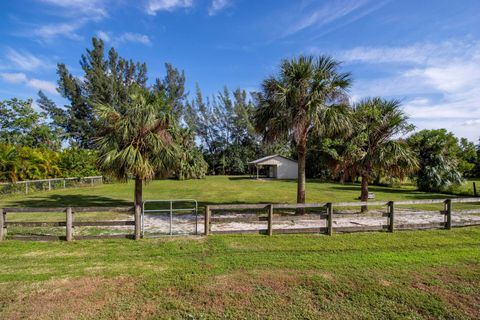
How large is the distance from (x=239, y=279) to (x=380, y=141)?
8.66m

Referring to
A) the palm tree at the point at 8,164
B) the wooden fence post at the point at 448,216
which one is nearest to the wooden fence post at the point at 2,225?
the wooden fence post at the point at 448,216

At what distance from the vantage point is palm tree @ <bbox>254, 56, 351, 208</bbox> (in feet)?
31.6

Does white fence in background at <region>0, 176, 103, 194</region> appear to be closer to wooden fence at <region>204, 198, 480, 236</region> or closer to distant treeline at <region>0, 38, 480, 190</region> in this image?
distant treeline at <region>0, 38, 480, 190</region>

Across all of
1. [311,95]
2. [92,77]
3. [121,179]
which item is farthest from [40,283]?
[92,77]

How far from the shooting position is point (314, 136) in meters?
10.4

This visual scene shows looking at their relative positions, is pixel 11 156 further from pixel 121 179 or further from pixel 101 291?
pixel 101 291

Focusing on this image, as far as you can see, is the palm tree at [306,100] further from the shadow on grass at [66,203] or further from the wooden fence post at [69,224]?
the shadow on grass at [66,203]

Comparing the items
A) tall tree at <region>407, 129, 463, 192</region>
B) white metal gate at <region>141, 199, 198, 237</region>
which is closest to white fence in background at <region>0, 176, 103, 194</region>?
white metal gate at <region>141, 199, 198, 237</region>

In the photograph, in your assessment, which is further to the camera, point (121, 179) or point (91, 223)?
point (121, 179)

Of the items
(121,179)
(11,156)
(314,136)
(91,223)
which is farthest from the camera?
(11,156)

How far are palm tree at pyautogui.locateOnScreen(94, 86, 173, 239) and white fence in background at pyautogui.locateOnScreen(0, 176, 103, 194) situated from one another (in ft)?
35.4

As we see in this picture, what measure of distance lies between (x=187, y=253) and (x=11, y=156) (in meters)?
16.9

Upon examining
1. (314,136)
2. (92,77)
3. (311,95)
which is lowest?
(314,136)

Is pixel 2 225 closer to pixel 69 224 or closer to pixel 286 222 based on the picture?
pixel 69 224
